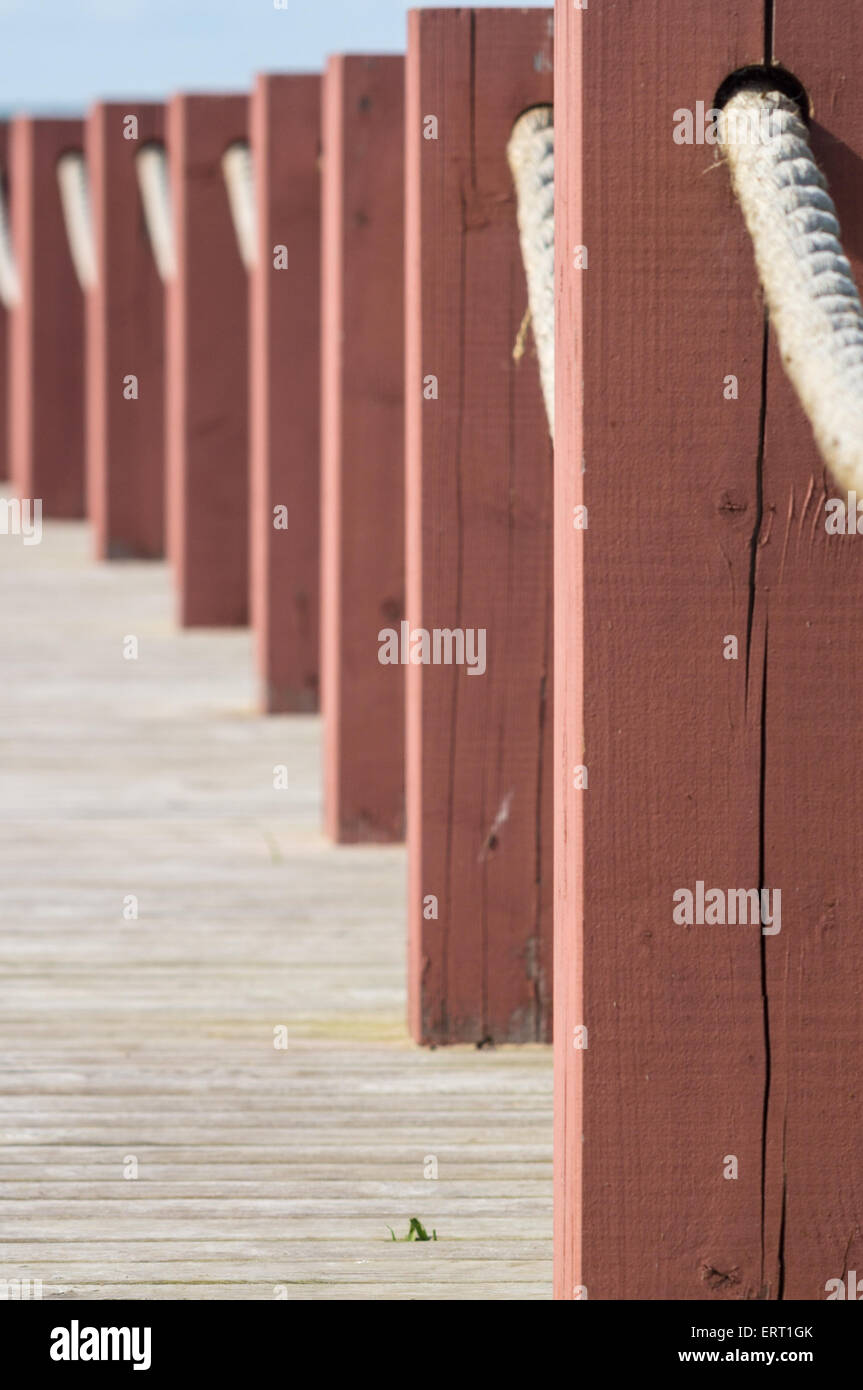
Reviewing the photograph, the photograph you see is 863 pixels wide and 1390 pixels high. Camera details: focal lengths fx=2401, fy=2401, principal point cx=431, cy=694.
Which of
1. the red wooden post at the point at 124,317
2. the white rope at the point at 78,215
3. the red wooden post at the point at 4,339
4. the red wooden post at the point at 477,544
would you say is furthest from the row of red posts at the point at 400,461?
the red wooden post at the point at 4,339

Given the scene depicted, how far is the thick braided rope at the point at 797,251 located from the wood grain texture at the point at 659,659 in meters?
0.03

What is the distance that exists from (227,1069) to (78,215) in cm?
608

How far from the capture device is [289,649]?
6.02m

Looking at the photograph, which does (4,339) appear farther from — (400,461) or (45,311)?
(400,461)

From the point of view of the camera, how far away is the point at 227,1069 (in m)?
3.24

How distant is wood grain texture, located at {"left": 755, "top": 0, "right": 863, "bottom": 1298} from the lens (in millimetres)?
Result: 1981

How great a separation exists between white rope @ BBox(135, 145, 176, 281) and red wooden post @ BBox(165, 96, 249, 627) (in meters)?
0.25

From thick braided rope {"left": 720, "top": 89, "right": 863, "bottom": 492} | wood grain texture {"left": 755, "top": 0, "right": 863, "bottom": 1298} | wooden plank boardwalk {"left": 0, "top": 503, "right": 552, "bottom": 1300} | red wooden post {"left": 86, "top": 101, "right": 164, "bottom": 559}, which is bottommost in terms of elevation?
wooden plank boardwalk {"left": 0, "top": 503, "right": 552, "bottom": 1300}

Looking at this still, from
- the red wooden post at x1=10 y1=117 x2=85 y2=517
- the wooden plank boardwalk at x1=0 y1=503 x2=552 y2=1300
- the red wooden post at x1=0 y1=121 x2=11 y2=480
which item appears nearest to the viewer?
the wooden plank boardwalk at x1=0 y1=503 x2=552 y2=1300

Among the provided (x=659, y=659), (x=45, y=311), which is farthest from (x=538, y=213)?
(x=45, y=311)

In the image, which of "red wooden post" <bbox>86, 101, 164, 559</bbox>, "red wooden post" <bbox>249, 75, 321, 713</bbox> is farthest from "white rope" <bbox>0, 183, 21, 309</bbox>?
"red wooden post" <bbox>249, 75, 321, 713</bbox>

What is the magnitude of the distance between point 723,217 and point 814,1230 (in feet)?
2.79

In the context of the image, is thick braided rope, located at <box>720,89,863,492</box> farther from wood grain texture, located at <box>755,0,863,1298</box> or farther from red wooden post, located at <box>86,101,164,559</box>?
red wooden post, located at <box>86,101,164,559</box>

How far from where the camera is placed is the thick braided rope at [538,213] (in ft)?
9.62
